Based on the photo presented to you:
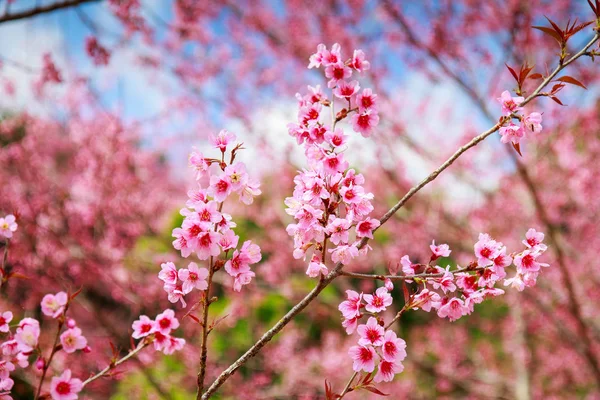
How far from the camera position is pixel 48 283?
4.91 metres

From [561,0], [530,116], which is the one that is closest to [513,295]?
[561,0]

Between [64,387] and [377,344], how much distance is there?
87 cm

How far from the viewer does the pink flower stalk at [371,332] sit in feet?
3.69

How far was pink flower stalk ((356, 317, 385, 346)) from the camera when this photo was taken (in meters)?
1.12

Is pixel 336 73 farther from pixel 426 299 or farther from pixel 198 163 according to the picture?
pixel 426 299

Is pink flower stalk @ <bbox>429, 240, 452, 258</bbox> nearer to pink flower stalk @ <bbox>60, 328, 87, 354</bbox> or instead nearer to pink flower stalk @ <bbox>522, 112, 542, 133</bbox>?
pink flower stalk @ <bbox>522, 112, 542, 133</bbox>

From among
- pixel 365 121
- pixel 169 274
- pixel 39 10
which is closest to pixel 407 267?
pixel 365 121

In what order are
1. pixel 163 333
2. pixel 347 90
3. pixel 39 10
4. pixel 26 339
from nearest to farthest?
pixel 26 339
pixel 163 333
pixel 347 90
pixel 39 10

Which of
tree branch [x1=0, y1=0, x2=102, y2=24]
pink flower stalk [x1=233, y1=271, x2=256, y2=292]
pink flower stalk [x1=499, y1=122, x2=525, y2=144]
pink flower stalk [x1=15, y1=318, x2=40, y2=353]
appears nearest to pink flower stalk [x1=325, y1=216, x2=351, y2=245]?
pink flower stalk [x1=233, y1=271, x2=256, y2=292]

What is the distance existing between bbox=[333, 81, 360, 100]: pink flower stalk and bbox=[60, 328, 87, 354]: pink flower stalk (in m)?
1.06

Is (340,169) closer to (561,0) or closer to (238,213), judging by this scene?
(561,0)

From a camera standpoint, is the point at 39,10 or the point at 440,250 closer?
the point at 440,250

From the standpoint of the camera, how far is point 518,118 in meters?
1.26

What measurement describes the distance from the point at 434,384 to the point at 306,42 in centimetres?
601
